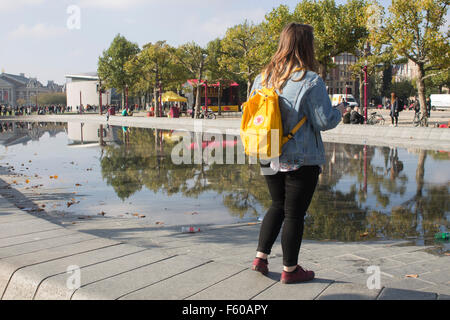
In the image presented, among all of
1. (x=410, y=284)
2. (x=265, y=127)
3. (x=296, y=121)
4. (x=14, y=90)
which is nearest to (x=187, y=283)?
Answer: (x=265, y=127)

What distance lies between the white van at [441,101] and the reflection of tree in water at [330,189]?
184ft

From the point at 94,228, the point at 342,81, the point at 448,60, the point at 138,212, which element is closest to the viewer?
the point at 94,228

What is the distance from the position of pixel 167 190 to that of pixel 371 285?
6117 millimetres

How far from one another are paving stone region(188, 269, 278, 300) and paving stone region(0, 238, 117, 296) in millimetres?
1481

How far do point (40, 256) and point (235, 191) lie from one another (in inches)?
201

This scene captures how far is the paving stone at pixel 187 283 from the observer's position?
127 inches

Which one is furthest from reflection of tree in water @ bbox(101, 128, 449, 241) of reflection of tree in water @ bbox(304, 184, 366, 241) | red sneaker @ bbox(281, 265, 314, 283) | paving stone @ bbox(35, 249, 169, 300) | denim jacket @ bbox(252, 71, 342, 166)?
denim jacket @ bbox(252, 71, 342, 166)

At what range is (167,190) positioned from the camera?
9.13 metres

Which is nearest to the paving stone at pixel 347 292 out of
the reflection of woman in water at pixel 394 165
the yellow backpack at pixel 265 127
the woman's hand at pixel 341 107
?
the yellow backpack at pixel 265 127

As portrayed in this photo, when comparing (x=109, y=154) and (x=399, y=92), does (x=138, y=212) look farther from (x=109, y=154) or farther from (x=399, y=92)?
(x=399, y=92)

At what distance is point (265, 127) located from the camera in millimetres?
3271

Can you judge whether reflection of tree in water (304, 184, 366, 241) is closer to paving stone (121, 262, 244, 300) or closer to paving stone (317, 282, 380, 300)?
paving stone (121, 262, 244, 300)

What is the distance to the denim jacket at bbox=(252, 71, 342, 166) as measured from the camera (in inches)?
129

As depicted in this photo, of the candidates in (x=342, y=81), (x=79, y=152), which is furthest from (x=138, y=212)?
(x=342, y=81)
